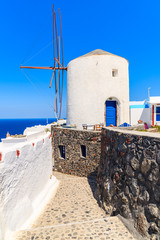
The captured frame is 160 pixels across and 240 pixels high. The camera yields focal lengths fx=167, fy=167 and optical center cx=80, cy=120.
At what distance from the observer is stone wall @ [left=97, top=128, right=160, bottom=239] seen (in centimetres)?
432

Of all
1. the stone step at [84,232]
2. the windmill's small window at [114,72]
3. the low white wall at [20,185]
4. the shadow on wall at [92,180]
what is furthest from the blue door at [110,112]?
the stone step at [84,232]

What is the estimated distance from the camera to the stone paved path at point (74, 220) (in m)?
4.87

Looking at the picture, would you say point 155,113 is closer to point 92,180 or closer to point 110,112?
point 110,112

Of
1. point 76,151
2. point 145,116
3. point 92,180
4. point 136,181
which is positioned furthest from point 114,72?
point 136,181

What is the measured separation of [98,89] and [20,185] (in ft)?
32.8

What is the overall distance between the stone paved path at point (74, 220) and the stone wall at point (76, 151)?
1.52 m

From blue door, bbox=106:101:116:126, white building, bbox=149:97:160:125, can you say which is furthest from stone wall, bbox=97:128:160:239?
white building, bbox=149:97:160:125

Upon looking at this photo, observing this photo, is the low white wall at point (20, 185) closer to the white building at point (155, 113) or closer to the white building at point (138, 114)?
the white building at point (138, 114)

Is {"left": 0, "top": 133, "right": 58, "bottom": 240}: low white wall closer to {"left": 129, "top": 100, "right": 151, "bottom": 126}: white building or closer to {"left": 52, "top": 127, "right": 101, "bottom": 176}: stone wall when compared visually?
{"left": 52, "top": 127, "right": 101, "bottom": 176}: stone wall

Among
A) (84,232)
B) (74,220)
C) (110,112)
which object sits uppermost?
(110,112)

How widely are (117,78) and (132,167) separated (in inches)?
405

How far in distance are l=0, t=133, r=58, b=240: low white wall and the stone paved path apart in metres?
0.41

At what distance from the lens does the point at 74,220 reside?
6285mm

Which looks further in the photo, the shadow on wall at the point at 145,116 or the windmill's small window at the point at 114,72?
the shadow on wall at the point at 145,116
